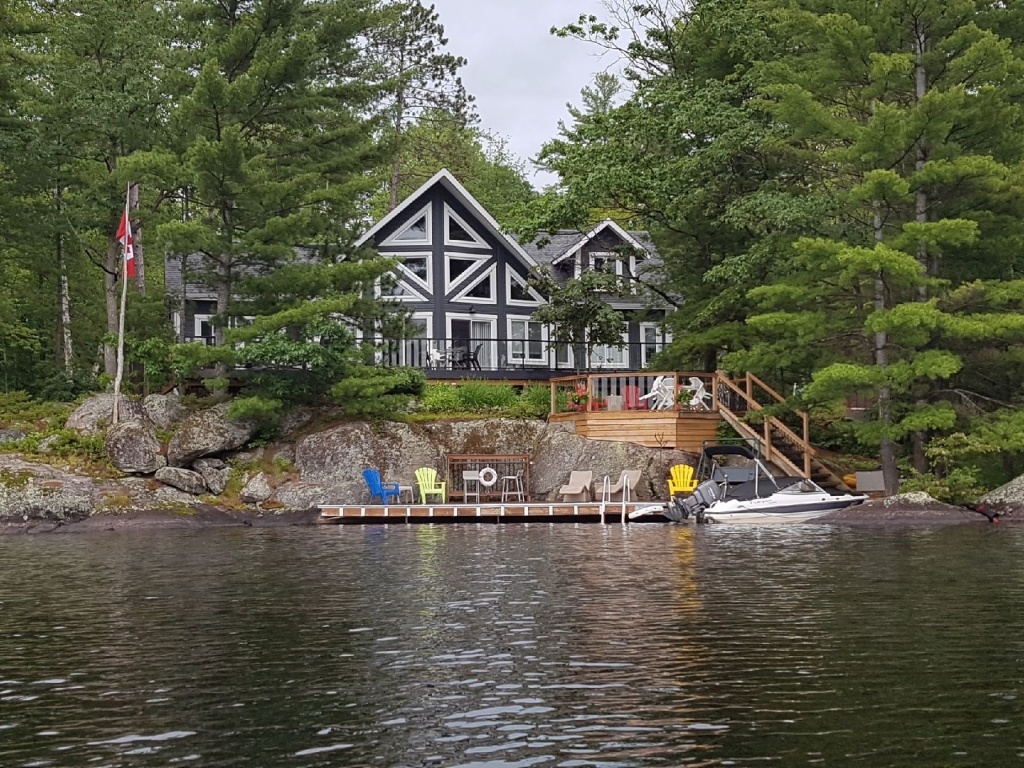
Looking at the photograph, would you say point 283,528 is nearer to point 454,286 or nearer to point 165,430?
point 165,430

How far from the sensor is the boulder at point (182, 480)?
107 feet

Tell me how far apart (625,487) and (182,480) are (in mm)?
11539

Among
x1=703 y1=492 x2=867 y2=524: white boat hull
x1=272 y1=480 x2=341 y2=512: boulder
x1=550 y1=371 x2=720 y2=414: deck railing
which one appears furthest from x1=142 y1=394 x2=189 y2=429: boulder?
x1=703 y1=492 x2=867 y2=524: white boat hull

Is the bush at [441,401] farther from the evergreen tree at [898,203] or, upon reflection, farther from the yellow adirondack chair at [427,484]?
the evergreen tree at [898,203]

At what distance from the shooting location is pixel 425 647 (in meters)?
12.6

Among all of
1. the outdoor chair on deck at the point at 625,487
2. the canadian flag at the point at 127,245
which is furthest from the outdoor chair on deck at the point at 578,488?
the canadian flag at the point at 127,245

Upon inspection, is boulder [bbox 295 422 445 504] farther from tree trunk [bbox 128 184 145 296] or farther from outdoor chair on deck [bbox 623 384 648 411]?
tree trunk [bbox 128 184 145 296]

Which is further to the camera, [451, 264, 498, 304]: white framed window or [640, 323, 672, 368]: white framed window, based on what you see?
[640, 323, 672, 368]: white framed window

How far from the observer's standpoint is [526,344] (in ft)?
149

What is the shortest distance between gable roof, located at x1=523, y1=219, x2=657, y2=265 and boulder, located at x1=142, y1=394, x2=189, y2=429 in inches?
579

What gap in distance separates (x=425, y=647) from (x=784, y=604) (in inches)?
193

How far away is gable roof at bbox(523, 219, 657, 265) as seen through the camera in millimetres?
45469

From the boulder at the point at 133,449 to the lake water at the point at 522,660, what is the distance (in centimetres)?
1158

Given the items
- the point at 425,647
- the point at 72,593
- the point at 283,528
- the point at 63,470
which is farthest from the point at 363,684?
the point at 63,470
